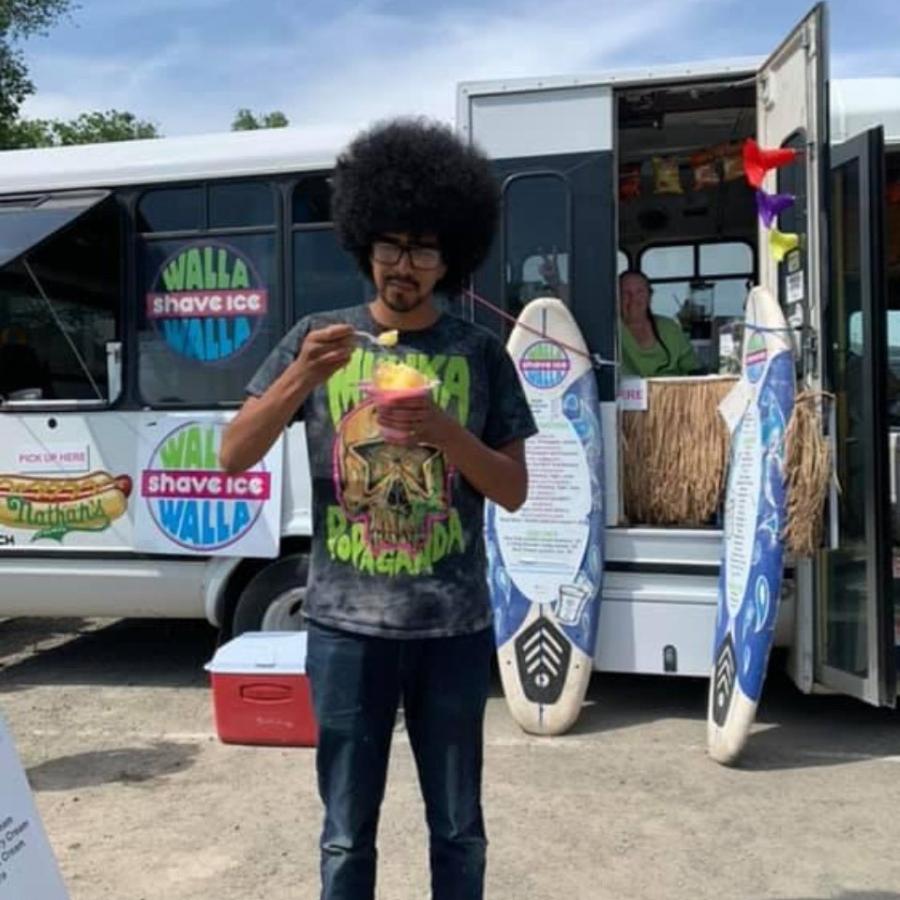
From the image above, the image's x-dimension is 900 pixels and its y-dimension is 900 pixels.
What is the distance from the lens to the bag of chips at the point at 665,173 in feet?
19.9

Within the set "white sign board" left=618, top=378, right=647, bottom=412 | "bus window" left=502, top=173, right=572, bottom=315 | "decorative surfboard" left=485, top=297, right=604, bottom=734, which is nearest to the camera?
"decorative surfboard" left=485, top=297, right=604, bottom=734

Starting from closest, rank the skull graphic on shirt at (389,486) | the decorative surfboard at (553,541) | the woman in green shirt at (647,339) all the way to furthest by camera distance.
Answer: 1. the skull graphic on shirt at (389,486)
2. the decorative surfboard at (553,541)
3. the woman in green shirt at (647,339)

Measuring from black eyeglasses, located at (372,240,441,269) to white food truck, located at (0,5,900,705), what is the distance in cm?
261

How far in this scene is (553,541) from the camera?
4.58m

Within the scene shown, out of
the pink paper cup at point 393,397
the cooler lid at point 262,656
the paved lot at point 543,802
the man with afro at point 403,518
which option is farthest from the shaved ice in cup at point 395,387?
the cooler lid at point 262,656

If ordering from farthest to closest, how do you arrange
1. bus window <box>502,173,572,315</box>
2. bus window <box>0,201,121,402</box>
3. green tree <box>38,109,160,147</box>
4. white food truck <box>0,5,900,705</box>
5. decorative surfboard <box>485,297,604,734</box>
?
1. green tree <box>38,109,160,147</box>
2. bus window <box>0,201,121,402</box>
3. bus window <box>502,173,572,315</box>
4. decorative surfboard <box>485,297,604,734</box>
5. white food truck <box>0,5,900,705</box>

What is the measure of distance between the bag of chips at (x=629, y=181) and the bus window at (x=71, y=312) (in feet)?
9.40

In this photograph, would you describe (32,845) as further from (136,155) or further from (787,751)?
(136,155)

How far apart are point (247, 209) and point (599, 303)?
1.73m

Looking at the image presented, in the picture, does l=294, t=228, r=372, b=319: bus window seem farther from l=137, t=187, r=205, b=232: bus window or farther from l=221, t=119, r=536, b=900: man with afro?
l=221, t=119, r=536, b=900: man with afro

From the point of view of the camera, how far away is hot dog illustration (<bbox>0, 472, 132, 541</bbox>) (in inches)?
196

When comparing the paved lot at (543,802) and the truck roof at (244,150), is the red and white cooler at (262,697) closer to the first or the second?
the paved lot at (543,802)

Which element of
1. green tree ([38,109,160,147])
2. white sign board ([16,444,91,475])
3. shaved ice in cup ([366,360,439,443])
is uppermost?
green tree ([38,109,160,147])

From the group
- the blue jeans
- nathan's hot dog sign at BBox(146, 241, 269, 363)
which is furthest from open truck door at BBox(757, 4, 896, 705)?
the blue jeans
